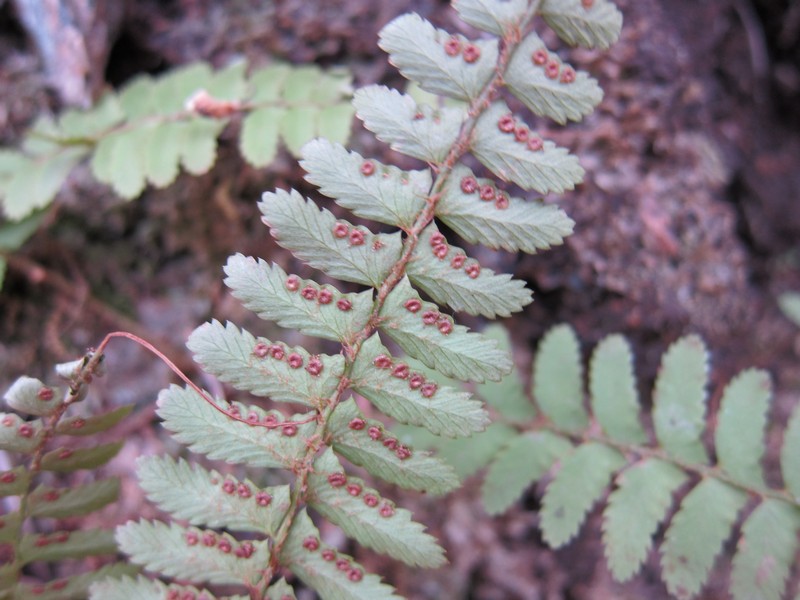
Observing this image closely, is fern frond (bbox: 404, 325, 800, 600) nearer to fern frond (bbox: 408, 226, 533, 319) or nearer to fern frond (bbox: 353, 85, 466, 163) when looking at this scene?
fern frond (bbox: 408, 226, 533, 319)

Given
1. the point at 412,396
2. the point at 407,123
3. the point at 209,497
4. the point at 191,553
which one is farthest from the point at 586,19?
the point at 191,553

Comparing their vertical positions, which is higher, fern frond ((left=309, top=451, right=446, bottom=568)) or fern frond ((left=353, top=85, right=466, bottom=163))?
fern frond ((left=353, top=85, right=466, bottom=163))

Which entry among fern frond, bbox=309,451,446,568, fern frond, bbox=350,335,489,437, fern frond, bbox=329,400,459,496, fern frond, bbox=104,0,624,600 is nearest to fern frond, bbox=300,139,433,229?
fern frond, bbox=104,0,624,600

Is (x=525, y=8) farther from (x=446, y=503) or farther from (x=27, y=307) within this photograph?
(x=27, y=307)

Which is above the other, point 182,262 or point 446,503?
point 182,262

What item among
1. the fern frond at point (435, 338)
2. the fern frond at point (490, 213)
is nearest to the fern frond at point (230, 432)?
the fern frond at point (435, 338)

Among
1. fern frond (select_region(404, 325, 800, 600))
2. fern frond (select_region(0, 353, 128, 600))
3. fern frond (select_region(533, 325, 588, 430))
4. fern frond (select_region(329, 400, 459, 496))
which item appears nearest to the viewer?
fern frond (select_region(0, 353, 128, 600))

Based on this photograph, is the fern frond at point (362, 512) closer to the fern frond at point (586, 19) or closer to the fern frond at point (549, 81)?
the fern frond at point (549, 81)

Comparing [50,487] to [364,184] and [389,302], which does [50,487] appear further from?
[364,184]

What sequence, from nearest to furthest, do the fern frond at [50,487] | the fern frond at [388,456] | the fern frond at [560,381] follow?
1. the fern frond at [50,487]
2. the fern frond at [388,456]
3. the fern frond at [560,381]

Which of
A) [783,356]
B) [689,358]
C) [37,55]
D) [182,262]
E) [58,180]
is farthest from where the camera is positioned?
[783,356]

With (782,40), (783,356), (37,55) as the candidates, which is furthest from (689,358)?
(37,55)
